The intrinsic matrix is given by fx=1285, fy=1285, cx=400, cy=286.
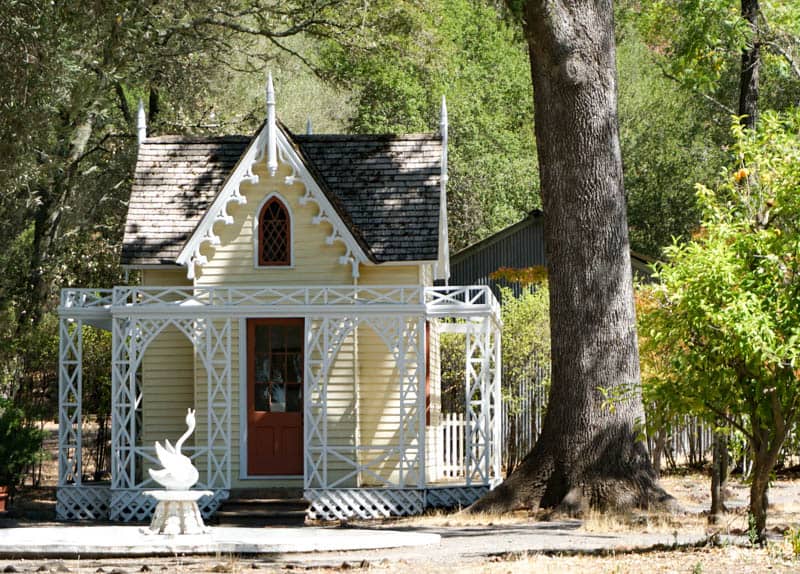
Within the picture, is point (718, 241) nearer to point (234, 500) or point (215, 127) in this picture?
point (234, 500)

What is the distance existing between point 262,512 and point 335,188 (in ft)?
20.3

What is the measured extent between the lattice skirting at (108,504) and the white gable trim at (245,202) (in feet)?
12.9

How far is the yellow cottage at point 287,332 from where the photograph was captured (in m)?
22.0

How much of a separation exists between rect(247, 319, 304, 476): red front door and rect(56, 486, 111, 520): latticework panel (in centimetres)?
261

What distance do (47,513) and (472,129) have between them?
27.9 m

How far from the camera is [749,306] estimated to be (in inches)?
525

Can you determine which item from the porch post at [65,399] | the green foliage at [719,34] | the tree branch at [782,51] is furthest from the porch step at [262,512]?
the tree branch at [782,51]

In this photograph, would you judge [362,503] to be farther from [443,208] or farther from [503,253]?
[503,253]

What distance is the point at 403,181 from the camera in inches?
938

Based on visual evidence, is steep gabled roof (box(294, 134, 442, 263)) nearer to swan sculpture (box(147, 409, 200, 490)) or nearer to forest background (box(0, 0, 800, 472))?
forest background (box(0, 0, 800, 472))

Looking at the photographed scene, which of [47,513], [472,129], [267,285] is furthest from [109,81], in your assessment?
[472,129]

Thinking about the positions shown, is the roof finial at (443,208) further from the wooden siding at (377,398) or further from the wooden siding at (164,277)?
the wooden siding at (164,277)

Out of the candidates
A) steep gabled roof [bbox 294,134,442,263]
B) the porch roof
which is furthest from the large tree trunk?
steep gabled roof [bbox 294,134,442,263]

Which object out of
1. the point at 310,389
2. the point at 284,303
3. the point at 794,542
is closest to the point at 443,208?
the point at 284,303
